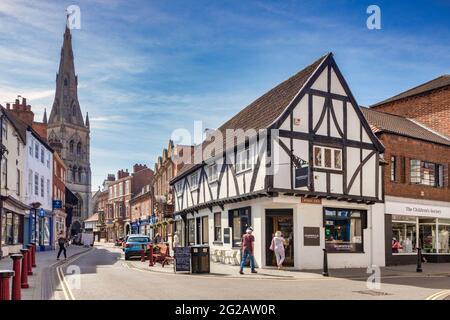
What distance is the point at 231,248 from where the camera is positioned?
25938 millimetres

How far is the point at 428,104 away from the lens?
33344 mm

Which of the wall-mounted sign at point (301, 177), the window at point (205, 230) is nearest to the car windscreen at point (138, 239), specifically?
the window at point (205, 230)

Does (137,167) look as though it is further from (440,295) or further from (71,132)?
(440,295)

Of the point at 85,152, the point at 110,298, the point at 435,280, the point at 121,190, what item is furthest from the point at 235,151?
the point at 85,152

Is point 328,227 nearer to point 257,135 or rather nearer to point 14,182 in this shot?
point 257,135

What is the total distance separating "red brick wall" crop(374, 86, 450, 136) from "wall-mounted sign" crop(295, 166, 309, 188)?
15.2m

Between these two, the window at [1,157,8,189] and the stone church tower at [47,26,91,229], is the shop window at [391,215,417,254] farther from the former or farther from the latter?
the stone church tower at [47,26,91,229]

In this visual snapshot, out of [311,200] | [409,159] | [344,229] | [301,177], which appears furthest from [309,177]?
[409,159]

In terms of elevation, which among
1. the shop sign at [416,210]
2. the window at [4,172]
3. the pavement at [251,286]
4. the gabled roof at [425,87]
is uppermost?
the gabled roof at [425,87]

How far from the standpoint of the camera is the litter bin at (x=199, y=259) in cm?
1927

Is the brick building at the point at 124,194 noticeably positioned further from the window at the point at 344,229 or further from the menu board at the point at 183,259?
the menu board at the point at 183,259

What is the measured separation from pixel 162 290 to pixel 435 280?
10.0 metres

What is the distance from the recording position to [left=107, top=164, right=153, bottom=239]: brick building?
76.9 metres

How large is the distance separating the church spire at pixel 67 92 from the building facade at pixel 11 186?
271ft
